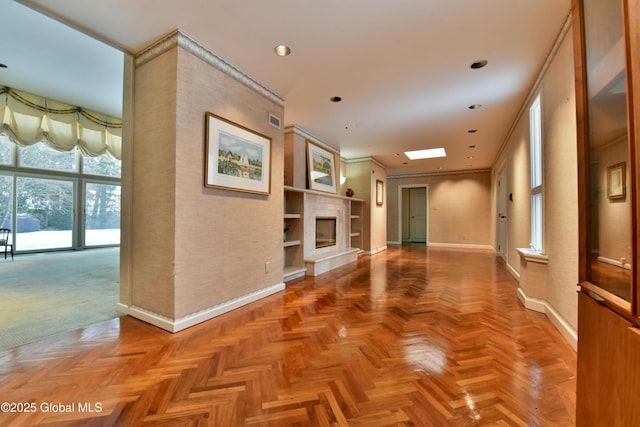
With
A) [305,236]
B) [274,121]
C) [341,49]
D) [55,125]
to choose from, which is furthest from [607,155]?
[55,125]

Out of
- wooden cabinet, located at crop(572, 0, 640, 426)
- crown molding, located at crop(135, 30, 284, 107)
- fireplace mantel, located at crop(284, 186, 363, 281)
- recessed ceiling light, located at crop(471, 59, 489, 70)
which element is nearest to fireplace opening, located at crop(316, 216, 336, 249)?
fireplace mantel, located at crop(284, 186, 363, 281)

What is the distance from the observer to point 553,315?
2.56 metres

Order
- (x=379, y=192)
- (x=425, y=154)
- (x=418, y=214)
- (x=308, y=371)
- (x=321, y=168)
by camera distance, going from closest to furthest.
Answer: (x=308, y=371), (x=321, y=168), (x=425, y=154), (x=379, y=192), (x=418, y=214)

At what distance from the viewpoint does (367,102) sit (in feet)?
12.7

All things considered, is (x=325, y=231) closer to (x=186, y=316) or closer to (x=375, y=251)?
(x=375, y=251)

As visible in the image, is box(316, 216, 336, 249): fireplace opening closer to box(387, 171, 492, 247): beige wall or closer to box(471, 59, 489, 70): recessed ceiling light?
box(471, 59, 489, 70): recessed ceiling light

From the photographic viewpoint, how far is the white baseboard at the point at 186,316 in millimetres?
2408

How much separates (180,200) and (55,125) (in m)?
6.07

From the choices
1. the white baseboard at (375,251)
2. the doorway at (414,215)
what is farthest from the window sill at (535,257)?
the doorway at (414,215)

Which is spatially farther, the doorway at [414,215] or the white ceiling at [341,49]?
the doorway at [414,215]

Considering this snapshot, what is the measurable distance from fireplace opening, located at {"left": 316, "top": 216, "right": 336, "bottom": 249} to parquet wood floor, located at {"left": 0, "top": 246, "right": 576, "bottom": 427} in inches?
103

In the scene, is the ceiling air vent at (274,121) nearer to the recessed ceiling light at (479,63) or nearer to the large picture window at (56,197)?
the recessed ceiling light at (479,63)

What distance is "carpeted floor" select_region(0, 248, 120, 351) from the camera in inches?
94.0

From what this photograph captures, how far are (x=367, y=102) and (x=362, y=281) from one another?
275 centimetres
